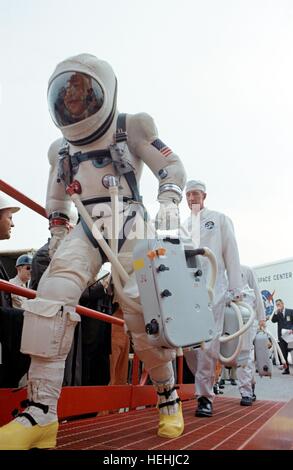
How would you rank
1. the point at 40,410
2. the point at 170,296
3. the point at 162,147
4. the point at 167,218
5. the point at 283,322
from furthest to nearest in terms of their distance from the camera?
the point at 283,322 < the point at 162,147 < the point at 167,218 < the point at 170,296 < the point at 40,410

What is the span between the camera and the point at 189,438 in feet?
6.93

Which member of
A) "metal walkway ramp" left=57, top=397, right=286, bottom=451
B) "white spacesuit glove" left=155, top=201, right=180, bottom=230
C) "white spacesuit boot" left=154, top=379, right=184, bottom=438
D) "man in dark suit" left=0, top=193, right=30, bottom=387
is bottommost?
"metal walkway ramp" left=57, top=397, right=286, bottom=451

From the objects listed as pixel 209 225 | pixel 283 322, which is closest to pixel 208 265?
pixel 209 225

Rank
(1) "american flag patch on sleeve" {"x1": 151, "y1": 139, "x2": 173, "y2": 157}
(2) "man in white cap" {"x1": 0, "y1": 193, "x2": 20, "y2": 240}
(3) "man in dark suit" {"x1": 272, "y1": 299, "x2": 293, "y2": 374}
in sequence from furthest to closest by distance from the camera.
A: (3) "man in dark suit" {"x1": 272, "y1": 299, "x2": 293, "y2": 374}
(2) "man in white cap" {"x1": 0, "y1": 193, "x2": 20, "y2": 240}
(1) "american flag patch on sleeve" {"x1": 151, "y1": 139, "x2": 173, "y2": 157}

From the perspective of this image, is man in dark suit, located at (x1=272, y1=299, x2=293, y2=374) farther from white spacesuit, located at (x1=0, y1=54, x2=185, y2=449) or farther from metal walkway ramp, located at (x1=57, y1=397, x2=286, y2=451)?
white spacesuit, located at (x1=0, y1=54, x2=185, y2=449)

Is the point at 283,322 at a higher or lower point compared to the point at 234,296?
higher

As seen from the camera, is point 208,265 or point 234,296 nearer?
point 208,265

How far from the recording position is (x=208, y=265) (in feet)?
10.6

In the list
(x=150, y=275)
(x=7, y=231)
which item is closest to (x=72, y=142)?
(x=150, y=275)

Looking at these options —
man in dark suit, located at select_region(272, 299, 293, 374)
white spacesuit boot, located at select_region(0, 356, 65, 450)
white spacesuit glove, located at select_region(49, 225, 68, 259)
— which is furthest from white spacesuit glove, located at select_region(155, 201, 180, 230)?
man in dark suit, located at select_region(272, 299, 293, 374)

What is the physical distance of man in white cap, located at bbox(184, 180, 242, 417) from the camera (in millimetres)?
3209

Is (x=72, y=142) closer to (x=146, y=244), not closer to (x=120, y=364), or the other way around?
(x=146, y=244)

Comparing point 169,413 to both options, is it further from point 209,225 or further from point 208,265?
point 209,225

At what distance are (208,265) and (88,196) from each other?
133cm
